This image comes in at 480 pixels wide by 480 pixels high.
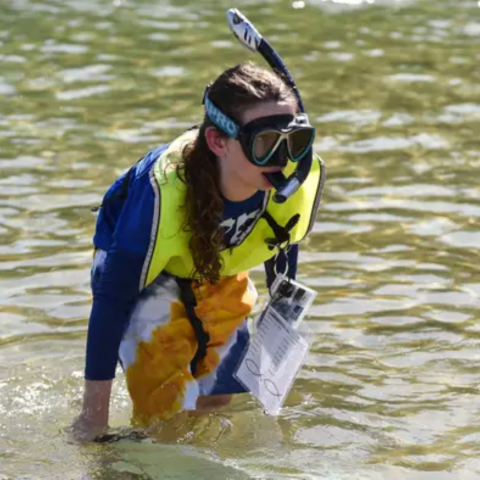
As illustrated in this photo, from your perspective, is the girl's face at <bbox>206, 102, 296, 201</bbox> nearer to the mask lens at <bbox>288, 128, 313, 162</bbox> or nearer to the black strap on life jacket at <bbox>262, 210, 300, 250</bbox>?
the mask lens at <bbox>288, 128, 313, 162</bbox>

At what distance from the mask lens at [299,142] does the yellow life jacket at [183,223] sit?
1.00ft

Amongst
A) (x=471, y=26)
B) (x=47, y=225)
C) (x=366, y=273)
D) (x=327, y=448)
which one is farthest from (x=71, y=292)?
(x=471, y=26)

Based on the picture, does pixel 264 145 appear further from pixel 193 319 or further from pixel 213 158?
pixel 193 319

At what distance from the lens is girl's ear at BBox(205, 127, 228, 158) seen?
395 centimetres

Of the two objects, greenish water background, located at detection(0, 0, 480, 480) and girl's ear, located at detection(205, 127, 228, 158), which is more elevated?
girl's ear, located at detection(205, 127, 228, 158)

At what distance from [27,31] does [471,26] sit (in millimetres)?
4420

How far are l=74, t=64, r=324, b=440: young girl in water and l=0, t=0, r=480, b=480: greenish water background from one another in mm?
247

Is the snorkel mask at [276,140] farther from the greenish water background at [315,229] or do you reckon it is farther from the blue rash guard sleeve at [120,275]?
the greenish water background at [315,229]

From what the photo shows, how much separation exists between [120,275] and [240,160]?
21.3 inches

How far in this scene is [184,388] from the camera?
4.31 metres

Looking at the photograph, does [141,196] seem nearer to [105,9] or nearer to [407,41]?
[407,41]

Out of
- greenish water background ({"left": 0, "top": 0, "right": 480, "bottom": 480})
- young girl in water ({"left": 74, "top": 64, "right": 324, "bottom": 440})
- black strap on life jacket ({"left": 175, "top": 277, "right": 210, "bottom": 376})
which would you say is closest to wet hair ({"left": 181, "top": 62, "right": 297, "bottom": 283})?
young girl in water ({"left": 74, "top": 64, "right": 324, "bottom": 440})

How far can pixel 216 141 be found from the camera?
13.0 feet

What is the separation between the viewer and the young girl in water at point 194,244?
3891 mm
